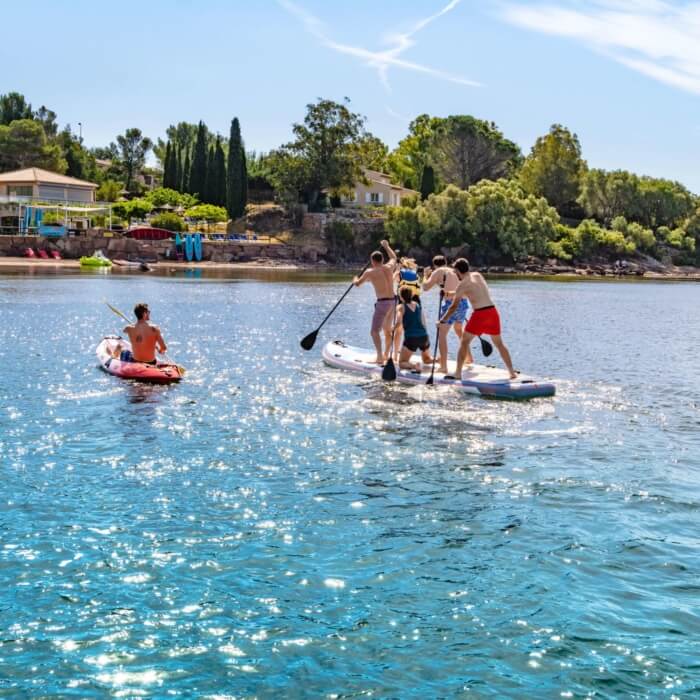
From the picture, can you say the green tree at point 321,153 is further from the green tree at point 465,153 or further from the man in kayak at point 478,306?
the man in kayak at point 478,306

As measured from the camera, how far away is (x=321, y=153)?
96938mm

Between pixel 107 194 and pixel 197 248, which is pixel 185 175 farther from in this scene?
pixel 197 248

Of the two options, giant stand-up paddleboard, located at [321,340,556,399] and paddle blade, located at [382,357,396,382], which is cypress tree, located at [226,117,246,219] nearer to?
giant stand-up paddleboard, located at [321,340,556,399]

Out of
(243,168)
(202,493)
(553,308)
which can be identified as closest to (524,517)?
(202,493)

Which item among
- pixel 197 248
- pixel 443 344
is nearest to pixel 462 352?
pixel 443 344

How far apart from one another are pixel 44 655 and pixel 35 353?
1770cm

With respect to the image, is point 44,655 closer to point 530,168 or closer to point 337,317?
point 337,317

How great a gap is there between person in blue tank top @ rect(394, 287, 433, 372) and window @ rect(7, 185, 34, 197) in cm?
7719

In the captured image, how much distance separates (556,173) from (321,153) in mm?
33766

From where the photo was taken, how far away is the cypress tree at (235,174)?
9412 cm

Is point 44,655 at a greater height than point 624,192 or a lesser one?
lesser

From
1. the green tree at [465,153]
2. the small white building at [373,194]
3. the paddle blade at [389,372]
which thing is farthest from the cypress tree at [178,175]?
the paddle blade at [389,372]

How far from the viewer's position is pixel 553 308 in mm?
46062

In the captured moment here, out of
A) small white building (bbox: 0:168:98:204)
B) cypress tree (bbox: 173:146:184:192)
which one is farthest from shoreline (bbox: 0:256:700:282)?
cypress tree (bbox: 173:146:184:192)
